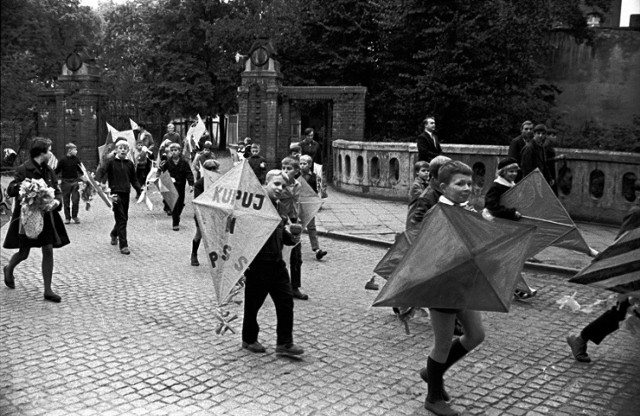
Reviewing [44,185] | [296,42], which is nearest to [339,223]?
[44,185]

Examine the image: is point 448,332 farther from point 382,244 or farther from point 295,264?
point 382,244

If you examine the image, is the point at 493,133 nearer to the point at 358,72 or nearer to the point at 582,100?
the point at 358,72

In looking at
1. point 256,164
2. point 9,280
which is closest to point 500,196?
point 9,280

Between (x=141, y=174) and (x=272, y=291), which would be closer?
(x=272, y=291)

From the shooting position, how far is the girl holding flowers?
776 cm

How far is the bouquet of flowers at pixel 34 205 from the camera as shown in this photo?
7746 mm

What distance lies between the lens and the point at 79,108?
2530 centimetres

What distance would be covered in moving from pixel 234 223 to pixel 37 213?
305 centimetres

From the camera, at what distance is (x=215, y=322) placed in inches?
273

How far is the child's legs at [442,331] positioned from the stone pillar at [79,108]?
22524mm

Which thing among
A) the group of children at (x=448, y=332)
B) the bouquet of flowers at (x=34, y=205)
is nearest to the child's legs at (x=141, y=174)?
the bouquet of flowers at (x=34, y=205)

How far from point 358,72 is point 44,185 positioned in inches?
645

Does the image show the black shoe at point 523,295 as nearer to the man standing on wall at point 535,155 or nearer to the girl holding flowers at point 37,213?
the man standing on wall at point 535,155

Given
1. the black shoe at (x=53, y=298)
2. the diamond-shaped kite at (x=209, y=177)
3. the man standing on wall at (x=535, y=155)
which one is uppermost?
the man standing on wall at (x=535, y=155)
